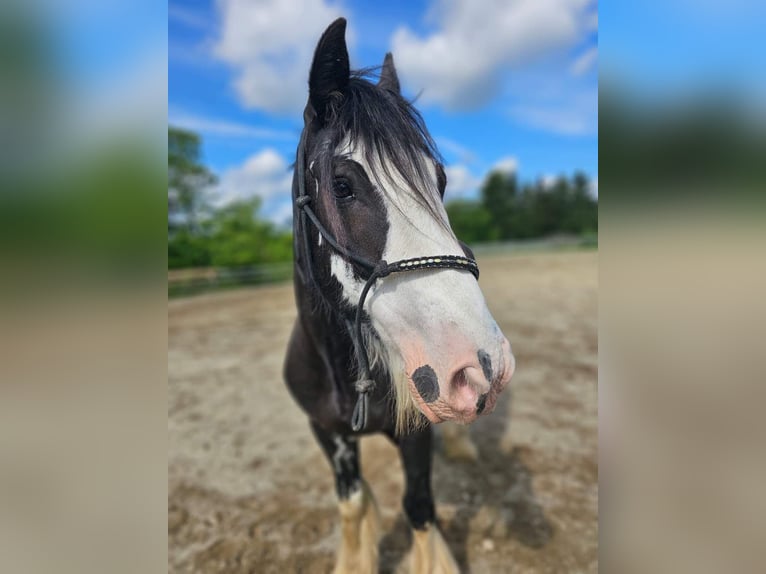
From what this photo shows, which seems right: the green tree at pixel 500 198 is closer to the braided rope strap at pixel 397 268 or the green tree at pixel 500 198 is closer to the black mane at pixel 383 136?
the black mane at pixel 383 136

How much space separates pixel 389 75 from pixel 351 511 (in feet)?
8.20

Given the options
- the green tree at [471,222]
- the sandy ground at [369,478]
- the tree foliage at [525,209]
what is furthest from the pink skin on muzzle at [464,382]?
the tree foliage at [525,209]

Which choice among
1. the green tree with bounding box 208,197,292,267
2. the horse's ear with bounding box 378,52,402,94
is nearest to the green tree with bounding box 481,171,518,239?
the green tree with bounding box 208,197,292,267

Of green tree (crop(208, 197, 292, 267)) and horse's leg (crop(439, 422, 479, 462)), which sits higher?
green tree (crop(208, 197, 292, 267))

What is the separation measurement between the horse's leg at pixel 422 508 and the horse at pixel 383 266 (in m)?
0.26

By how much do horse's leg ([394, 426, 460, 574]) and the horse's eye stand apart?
1.35 meters

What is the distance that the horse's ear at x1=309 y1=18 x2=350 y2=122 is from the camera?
155 centimetres

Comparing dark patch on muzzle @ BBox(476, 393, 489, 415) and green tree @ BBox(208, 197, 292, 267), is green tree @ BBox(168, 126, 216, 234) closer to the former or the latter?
green tree @ BBox(208, 197, 292, 267)

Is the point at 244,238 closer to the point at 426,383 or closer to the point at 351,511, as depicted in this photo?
the point at 351,511
